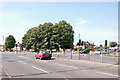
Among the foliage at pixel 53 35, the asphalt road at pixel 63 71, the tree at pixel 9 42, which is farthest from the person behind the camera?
the tree at pixel 9 42

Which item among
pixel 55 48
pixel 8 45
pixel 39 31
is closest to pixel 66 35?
pixel 55 48

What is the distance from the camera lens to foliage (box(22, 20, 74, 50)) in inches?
2389

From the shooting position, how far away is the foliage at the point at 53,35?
199 ft

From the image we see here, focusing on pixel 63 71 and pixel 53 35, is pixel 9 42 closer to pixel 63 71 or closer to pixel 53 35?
pixel 53 35

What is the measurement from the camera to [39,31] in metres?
66.7

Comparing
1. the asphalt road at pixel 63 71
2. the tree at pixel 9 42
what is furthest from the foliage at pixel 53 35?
the asphalt road at pixel 63 71

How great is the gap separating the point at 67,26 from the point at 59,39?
8.96 meters

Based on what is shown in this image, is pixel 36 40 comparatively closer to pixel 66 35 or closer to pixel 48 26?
pixel 48 26

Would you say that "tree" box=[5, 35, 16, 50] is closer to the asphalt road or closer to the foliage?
the foliage

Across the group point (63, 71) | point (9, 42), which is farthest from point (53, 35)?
point (63, 71)

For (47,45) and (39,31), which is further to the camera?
(39,31)

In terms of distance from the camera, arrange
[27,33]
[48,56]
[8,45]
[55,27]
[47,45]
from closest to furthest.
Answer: [48,56] < [47,45] < [55,27] < [27,33] < [8,45]

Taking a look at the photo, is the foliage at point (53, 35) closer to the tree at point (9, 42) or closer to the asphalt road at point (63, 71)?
the tree at point (9, 42)

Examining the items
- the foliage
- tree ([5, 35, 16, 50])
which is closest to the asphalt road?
the foliage
